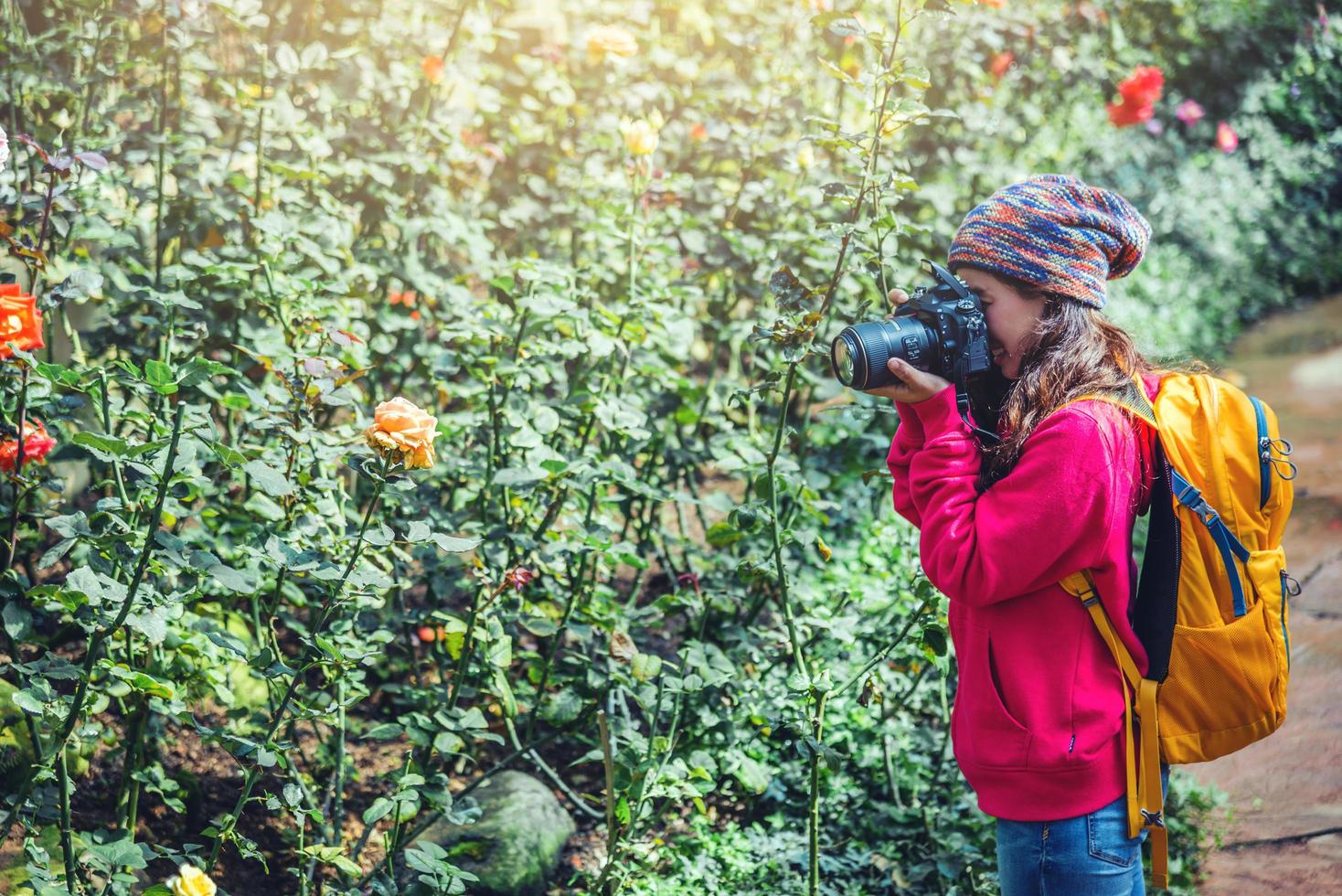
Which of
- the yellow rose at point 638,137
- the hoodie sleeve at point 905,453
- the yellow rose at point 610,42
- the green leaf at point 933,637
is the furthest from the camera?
the yellow rose at point 610,42

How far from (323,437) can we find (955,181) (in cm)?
303

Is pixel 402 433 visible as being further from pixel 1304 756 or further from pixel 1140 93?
pixel 1140 93

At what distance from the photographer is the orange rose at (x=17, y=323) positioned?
66.7 inches

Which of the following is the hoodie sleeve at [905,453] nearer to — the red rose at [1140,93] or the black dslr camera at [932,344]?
the black dslr camera at [932,344]

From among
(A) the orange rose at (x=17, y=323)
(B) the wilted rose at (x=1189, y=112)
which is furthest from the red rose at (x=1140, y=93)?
(A) the orange rose at (x=17, y=323)

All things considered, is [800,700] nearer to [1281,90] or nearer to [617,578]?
[617,578]

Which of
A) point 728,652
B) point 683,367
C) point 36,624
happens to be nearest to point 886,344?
point 728,652

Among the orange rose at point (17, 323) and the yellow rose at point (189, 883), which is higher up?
the orange rose at point (17, 323)

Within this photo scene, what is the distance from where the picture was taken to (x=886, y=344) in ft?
5.22

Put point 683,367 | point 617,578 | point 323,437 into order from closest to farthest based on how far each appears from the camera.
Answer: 1. point 323,437
2. point 683,367
3. point 617,578

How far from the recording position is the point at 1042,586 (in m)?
1.52

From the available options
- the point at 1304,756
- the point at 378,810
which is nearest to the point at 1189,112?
the point at 1304,756

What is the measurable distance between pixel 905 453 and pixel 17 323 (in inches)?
54.2

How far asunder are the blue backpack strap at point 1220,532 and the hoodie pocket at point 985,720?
0.33 m
